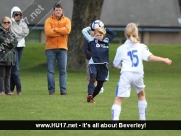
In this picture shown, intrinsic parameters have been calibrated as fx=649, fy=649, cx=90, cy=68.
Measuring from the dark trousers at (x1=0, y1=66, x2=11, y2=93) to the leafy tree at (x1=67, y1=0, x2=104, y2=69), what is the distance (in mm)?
13074

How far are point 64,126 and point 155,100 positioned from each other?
610cm

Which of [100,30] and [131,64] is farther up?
[100,30]

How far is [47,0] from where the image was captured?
152ft

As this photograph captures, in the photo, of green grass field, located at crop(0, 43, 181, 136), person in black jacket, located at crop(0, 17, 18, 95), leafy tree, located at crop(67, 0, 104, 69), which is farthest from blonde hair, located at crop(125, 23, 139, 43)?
leafy tree, located at crop(67, 0, 104, 69)

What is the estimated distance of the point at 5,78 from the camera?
17.5 metres

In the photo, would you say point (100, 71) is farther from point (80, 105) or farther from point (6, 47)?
point (6, 47)

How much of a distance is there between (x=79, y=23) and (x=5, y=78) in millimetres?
13641

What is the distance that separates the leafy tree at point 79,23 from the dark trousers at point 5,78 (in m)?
13.1

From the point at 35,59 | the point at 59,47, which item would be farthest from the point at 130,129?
the point at 35,59

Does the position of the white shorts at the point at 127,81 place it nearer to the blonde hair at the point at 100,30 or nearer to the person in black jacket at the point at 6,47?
the blonde hair at the point at 100,30

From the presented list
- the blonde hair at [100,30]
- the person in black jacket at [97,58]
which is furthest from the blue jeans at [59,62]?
the blonde hair at [100,30]

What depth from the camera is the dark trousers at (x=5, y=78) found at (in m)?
17.3

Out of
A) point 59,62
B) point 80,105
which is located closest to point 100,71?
point 80,105

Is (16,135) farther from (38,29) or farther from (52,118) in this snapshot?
(38,29)
